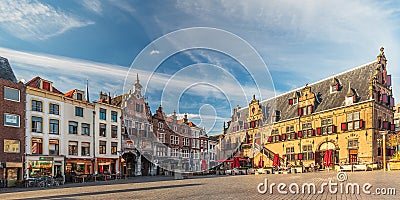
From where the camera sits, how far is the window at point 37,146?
3355 cm

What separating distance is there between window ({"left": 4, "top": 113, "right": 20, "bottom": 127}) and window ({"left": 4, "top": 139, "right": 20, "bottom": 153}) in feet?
5.00

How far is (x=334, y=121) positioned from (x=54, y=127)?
35.5 meters

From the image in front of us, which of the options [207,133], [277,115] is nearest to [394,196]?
[207,133]

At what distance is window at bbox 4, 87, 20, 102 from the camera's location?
99.3 feet

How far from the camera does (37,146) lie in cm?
3406

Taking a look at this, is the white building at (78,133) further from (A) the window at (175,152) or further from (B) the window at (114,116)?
(A) the window at (175,152)

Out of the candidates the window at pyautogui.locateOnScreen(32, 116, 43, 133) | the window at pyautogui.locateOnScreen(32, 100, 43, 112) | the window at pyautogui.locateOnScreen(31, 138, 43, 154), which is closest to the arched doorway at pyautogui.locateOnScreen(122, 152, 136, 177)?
the window at pyautogui.locateOnScreen(31, 138, 43, 154)

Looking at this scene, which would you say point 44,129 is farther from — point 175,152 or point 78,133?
point 175,152

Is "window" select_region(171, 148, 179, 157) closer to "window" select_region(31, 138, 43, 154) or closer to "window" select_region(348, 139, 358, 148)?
"window" select_region(31, 138, 43, 154)

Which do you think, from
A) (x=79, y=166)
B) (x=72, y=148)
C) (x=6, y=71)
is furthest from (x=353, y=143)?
(x=6, y=71)

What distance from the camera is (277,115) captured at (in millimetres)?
58000

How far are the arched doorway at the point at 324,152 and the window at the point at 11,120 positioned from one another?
36.4 m

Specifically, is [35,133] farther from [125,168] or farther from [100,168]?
[125,168]

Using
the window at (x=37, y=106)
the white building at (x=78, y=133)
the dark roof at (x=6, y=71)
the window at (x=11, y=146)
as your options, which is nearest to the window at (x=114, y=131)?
the white building at (x=78, y=133)
